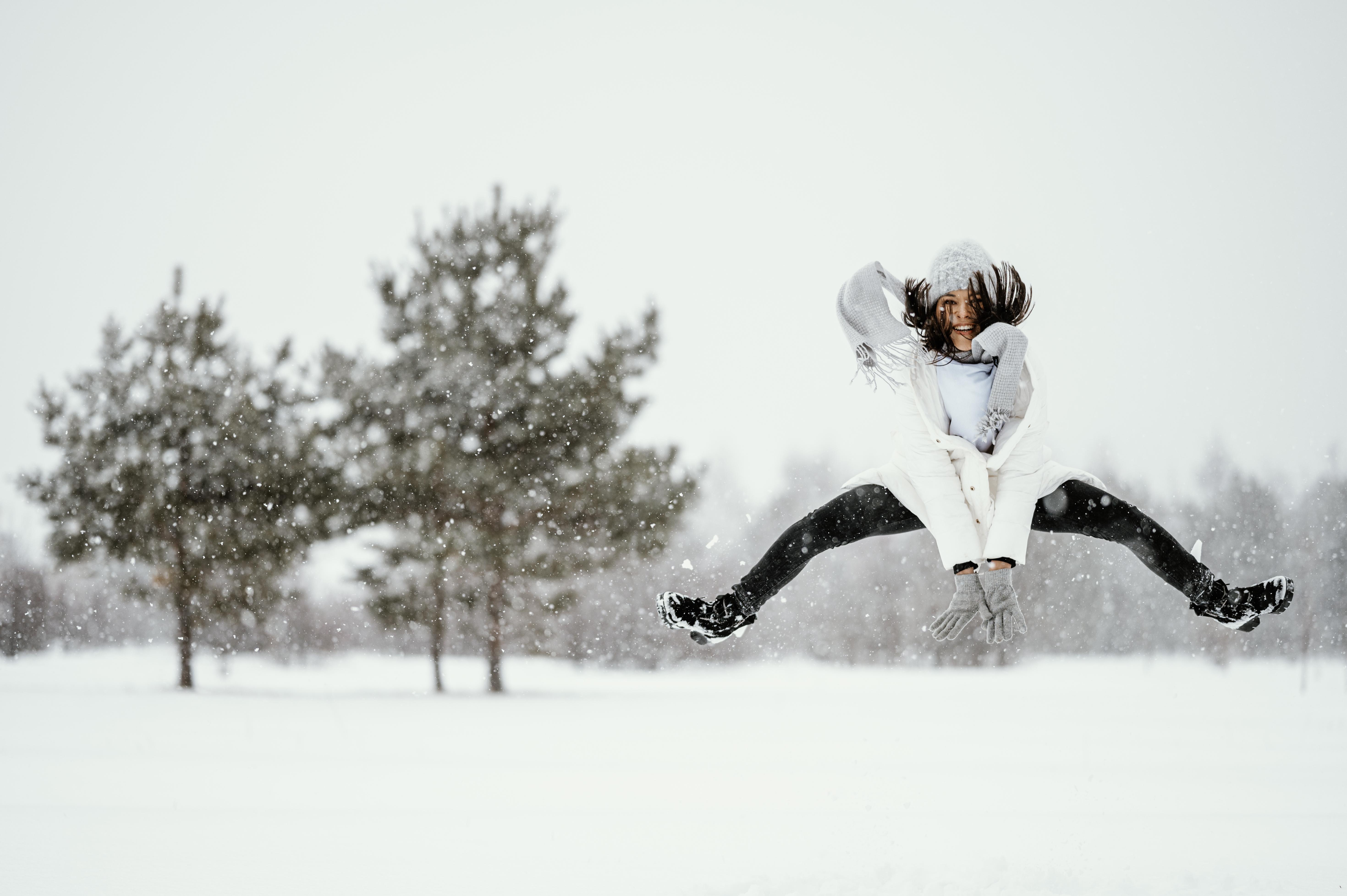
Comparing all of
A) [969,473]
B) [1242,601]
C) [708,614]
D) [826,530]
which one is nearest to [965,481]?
[969,473]

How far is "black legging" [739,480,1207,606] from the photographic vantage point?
2959 millimetres

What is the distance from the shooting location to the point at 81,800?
320 inches

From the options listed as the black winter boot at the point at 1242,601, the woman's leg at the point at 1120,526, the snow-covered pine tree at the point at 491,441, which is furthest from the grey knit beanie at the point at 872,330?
the snow-covered pine tree at the point at 491,441

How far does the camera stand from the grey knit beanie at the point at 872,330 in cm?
297

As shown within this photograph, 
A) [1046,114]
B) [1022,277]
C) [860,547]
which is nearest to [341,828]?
[1022,277]

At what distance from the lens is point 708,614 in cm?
302

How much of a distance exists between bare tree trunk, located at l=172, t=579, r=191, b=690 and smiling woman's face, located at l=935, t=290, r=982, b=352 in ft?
63.3

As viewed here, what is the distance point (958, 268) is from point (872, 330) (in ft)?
1.29

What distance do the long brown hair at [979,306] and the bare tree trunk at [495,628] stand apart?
15.9m

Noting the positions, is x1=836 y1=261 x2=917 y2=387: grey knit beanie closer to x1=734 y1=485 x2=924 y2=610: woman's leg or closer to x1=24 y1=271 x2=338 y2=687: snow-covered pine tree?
x1=734 y1=485 x2=924 y2=610: woman's leg

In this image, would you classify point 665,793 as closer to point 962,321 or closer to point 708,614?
point 708,614

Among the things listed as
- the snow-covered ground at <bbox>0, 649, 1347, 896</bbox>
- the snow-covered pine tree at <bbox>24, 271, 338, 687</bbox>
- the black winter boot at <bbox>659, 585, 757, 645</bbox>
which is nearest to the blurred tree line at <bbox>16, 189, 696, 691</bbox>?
the snow-covered pine tree at <bbox>24, 271, 338, 687</bbox>

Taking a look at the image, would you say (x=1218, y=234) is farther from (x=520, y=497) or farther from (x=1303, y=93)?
(x=1303, y=93)

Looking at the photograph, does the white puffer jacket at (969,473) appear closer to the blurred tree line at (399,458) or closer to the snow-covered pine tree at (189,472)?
the blurred tree line at (399,458)
